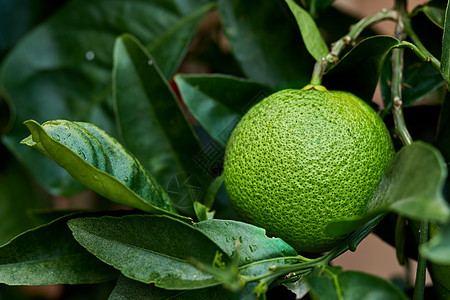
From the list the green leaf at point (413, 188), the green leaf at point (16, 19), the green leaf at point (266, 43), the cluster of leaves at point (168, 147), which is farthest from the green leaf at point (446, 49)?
the green leaf at point (16, 19)

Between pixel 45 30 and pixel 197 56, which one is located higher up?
pixel 45 30

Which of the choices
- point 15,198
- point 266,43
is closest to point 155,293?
point 266,43

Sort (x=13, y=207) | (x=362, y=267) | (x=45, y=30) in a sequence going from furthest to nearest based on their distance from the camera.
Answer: (x=362, y=267) < (x=13, y=207) < (x=45, y=30)

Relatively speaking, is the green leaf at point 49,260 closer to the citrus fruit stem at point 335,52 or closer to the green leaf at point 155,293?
the green leaf at point 155,293

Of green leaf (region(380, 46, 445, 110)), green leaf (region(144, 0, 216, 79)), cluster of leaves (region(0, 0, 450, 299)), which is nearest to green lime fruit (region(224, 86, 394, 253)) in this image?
cluster of leaves (region(0, 0, 450, 299))

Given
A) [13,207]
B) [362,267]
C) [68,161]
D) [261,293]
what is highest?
[68,161]

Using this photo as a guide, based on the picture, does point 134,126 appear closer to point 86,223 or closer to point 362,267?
point 86,223

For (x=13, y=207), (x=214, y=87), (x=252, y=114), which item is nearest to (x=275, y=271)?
(x=252, y=114)

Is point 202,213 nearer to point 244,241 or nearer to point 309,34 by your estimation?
point 244,241
